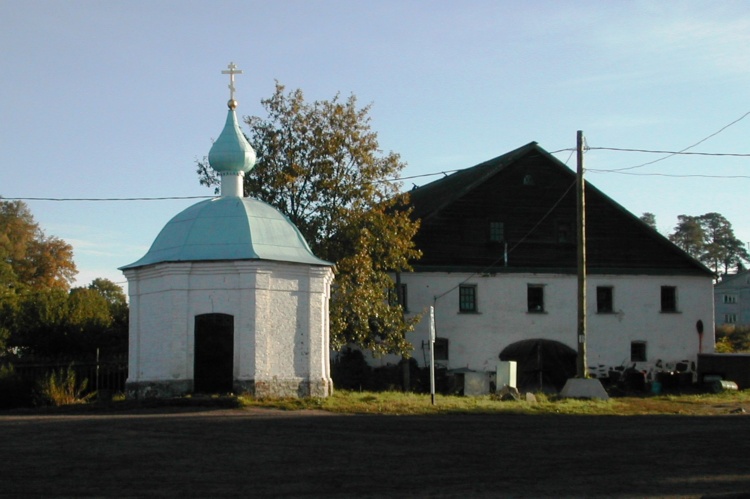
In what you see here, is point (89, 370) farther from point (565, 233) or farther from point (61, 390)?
point (565, 233)

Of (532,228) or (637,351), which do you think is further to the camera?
(637,351)

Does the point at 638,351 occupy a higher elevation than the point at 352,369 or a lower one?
higher

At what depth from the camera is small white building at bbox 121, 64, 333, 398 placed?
23.6 m

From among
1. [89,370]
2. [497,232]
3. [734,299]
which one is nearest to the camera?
[89,370]

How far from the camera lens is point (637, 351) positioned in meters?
40.7

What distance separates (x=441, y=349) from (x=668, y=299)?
1034 centimetres

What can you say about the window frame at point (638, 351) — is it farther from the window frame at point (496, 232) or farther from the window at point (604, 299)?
the window frame at point (496, 232)

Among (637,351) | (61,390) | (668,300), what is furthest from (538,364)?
(61,390)

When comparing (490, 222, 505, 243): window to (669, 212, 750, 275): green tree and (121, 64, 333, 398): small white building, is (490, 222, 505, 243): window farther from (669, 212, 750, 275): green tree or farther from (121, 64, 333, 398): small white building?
(669, 212, 750, 275): green tree

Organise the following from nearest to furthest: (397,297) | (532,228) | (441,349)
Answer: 1. (397,297)
2. (441,349)
3. (532,228)

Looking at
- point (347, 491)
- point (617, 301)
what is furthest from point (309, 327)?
point (617, 301)

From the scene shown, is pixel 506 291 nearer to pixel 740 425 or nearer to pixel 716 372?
pixel 716 372

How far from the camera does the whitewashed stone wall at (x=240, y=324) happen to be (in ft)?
77.3

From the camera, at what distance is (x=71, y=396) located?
25297 mm
